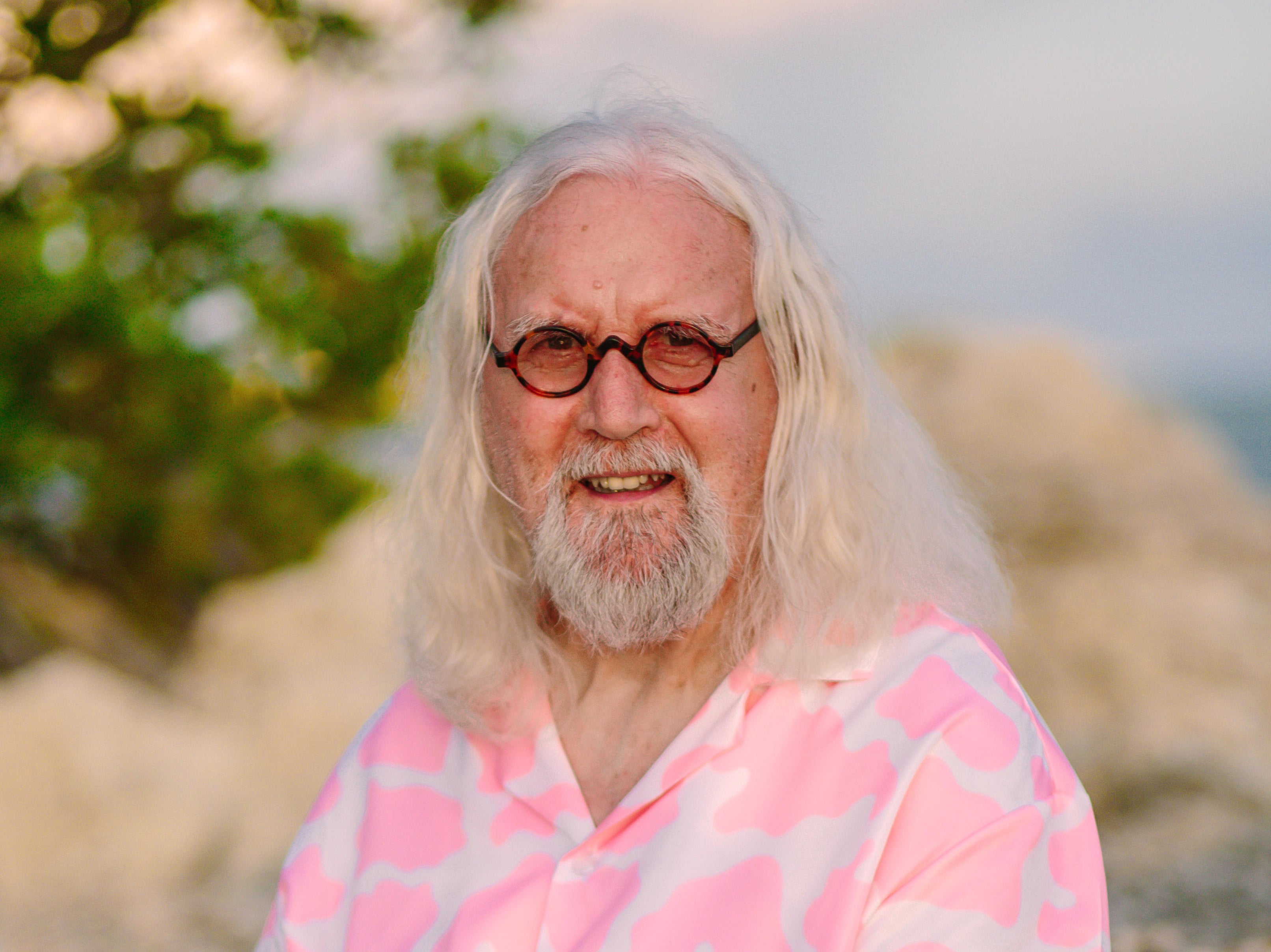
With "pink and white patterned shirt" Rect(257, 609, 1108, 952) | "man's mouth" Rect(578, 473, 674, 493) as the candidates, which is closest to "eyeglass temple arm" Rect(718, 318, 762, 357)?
"man's mouth" Rect(578, 473, 674, 493)

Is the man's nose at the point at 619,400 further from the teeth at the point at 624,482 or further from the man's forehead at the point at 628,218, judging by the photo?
the man's forehead at the point at 628,218

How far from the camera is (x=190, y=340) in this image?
20.0 feet

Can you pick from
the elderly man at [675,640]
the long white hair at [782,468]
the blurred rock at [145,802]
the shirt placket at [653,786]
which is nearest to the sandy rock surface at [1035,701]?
the blurred rock at [145,802]

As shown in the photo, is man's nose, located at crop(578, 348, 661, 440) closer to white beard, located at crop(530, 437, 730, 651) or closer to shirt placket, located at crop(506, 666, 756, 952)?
white beard, located at crop(530, 437, 730, 651)

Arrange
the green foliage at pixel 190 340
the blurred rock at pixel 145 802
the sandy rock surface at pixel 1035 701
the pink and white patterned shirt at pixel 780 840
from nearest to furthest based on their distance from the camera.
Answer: the pink and white patterned shirt at pixel 780 840
the sandy rock surface at pixel 1035 701
the blurred rock at pixel 145 802
the green foliage at pixel 190 340

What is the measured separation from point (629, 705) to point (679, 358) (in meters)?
0.60

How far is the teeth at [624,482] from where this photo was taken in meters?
1.86

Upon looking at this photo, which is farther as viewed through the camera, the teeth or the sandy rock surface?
the sandy rock surface

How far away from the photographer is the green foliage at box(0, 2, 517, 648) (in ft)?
18.1

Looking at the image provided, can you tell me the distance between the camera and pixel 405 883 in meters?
1.82

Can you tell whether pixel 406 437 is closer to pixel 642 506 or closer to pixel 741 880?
pixel 642 506

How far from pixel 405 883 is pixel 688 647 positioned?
598mm

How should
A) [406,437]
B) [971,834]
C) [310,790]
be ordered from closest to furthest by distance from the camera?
1. [971,834]
2. [406,437]
3. [310,790]

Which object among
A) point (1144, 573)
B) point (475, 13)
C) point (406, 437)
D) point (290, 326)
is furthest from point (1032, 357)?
point (406, 437)
